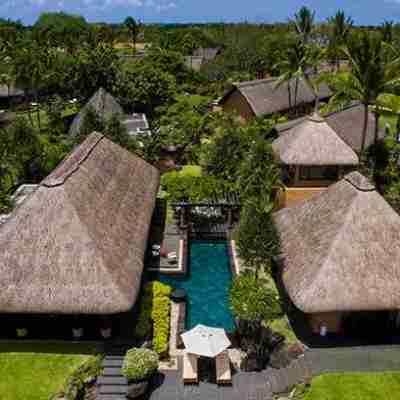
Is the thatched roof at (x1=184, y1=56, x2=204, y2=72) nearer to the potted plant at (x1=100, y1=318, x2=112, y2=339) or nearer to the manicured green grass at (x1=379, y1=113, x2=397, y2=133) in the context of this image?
the manicured green grass at (x1=379, y1=113, x2=397, y2=133)

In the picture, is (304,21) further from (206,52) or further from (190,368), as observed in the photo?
(190,368)

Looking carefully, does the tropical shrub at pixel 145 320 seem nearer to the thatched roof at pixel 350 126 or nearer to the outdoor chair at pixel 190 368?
the outdoor chair at pixel 190 368

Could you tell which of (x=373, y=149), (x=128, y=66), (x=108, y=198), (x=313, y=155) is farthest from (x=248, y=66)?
(x=108, y=198)

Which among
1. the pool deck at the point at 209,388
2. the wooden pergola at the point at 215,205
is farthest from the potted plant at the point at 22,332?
the wooden pergola at the point at 215,205

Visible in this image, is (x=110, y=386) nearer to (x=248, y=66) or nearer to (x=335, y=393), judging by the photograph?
(x=335, y=393)

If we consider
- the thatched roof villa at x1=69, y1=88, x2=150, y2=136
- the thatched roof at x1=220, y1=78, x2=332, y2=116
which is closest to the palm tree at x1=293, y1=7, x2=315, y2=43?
the thatched roof at x1=220, y1=78, x2=332, y2=116
